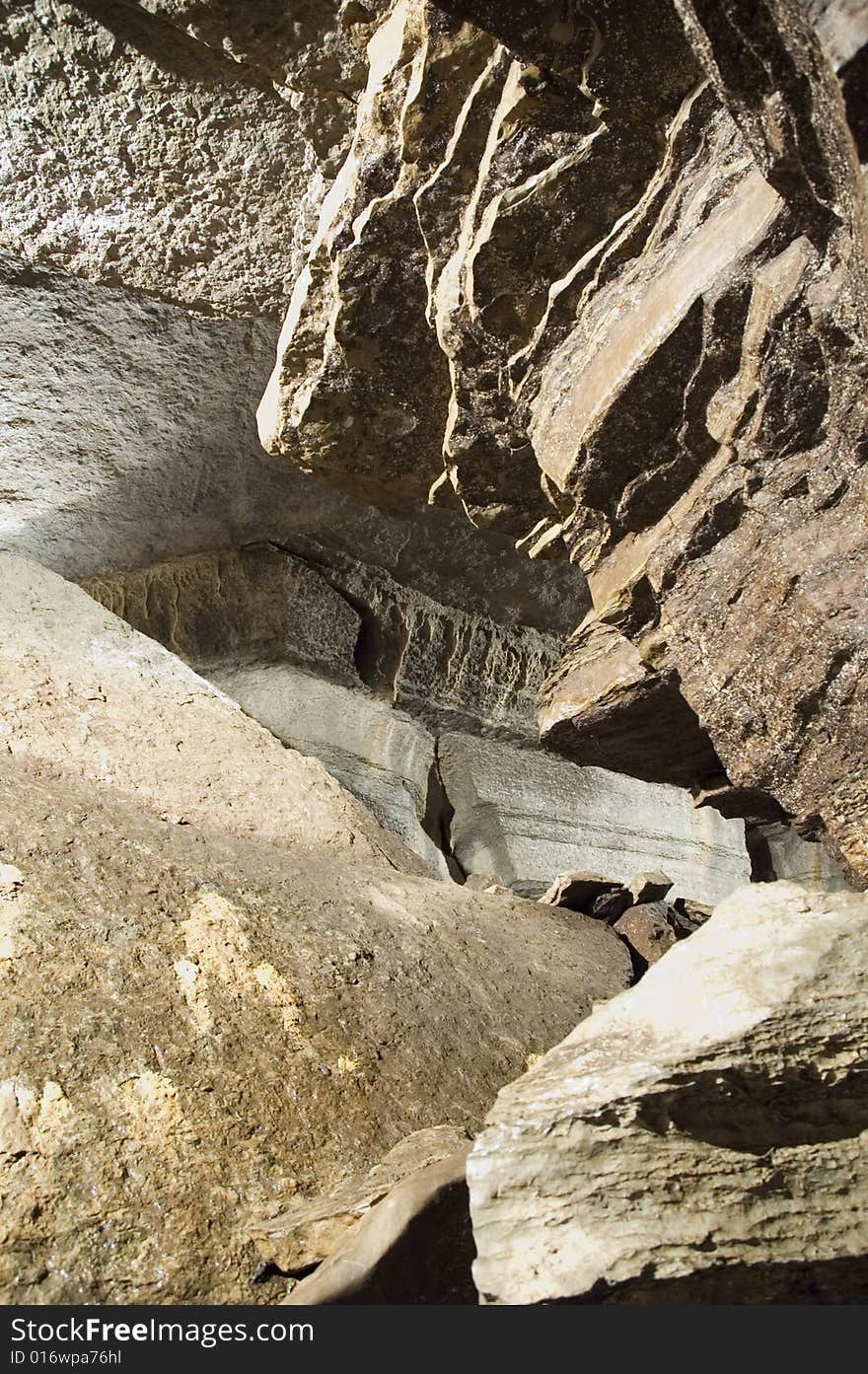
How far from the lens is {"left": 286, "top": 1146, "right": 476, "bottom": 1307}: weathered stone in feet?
5.34

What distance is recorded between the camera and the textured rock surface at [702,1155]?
1.50 m

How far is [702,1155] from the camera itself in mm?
1596

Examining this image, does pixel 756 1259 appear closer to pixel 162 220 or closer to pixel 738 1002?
pixel 738 1002

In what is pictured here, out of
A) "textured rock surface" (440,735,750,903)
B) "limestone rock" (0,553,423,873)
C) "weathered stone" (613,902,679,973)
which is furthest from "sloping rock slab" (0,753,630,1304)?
"textured rock surface" (440,735,750,903)

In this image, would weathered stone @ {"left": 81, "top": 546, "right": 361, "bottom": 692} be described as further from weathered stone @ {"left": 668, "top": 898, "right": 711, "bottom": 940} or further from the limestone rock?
weathered stone @ {"left": 668, "top": 898, "right": 711, "bottom": 940}

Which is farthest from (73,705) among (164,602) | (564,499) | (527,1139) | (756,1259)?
(756,1259)

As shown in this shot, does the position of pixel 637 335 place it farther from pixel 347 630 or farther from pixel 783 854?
pixel 783 854

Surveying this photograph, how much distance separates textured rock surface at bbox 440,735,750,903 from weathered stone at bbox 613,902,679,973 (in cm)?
115

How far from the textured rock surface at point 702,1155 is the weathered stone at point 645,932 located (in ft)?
6.57

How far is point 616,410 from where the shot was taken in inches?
85.2

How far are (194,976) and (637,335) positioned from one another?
1.71 meters

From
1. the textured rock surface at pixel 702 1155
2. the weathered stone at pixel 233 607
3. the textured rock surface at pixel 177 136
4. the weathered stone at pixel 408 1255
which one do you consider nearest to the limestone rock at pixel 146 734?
the weathered stone at pixel 233 607

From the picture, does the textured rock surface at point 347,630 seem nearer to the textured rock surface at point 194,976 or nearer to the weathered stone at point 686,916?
the textured rock surface at point 194,976

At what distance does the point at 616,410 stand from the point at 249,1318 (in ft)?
5.79
